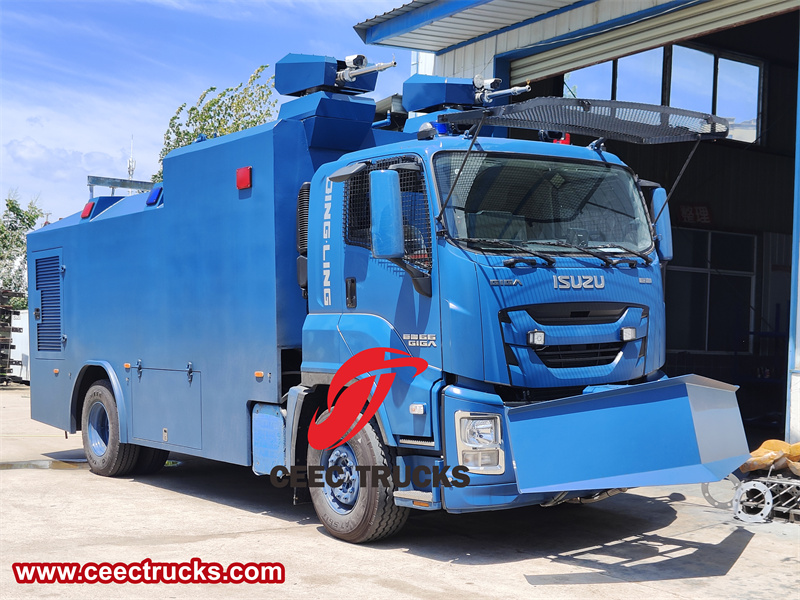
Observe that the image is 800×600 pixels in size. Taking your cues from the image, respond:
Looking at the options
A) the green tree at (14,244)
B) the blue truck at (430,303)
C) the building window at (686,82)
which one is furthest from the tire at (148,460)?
the green tree at (14,244)

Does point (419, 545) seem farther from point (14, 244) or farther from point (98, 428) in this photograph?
point (14, 244)

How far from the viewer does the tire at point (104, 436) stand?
33.0 feet

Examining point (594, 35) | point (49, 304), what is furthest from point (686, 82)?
point (49, 304)

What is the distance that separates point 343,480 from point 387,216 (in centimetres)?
211

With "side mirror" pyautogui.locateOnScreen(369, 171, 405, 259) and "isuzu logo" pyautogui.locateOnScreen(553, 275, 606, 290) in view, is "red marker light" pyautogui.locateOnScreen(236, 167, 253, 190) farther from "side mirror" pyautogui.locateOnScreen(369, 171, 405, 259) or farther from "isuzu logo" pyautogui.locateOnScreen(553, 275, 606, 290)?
"isuzu logo" pyautogui.locateOnScreen(553, 275, 606, 290)

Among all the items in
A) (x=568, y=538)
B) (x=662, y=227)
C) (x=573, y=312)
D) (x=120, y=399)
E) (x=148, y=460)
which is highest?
(x=662, y=227)

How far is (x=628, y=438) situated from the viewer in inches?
224

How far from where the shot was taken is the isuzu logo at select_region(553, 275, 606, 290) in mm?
6344

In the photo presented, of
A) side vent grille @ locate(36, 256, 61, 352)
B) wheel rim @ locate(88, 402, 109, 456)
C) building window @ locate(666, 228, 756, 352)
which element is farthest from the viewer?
building window @ locate(666, 228, 756, 352)

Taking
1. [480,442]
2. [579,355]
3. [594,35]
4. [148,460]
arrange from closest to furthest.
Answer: [480,442]
[579,355]
[148,460]
[594,35]

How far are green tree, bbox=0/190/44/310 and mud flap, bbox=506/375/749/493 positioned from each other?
2463cm

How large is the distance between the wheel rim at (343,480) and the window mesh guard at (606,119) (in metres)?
2.58

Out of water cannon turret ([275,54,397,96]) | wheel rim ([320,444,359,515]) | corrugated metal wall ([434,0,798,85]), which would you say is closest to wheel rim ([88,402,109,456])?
wheel rim ([320,444,359,515])

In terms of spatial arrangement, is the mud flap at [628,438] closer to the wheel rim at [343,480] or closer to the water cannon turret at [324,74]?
the wheel rim at [343,480]
